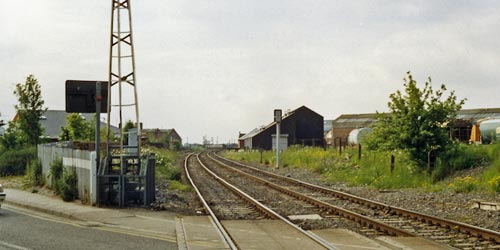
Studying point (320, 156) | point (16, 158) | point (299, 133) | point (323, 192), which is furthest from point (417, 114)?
point (299, 133)

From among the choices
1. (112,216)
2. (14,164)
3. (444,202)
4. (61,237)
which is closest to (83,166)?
(112,216)

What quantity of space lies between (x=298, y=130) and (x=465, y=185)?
65480mm

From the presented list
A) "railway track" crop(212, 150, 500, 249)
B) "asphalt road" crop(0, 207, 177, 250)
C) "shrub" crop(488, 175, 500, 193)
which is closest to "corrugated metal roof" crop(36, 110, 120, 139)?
"asphalt road" crop(0, 207, 177, 250)

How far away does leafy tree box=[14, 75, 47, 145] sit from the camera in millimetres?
39062

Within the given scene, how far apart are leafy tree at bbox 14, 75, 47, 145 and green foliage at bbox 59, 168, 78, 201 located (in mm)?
21166

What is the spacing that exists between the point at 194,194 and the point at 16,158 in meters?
15.6

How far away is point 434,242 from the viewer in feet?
36.3

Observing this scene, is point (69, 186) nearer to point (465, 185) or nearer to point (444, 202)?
point (444, 202)

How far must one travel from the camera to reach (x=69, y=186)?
62.2 feet

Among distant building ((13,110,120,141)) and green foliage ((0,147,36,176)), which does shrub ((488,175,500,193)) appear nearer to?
green foliage ((0,147,36,176))

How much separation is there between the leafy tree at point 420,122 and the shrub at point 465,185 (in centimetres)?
294

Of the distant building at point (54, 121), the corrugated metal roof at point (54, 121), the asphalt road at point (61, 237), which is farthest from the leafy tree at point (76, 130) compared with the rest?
the asphalt road at point (61, 237)

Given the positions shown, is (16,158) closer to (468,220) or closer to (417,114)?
(417,114)

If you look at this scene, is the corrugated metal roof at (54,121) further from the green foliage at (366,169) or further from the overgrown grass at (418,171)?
the overgrown grass at (418,171)
